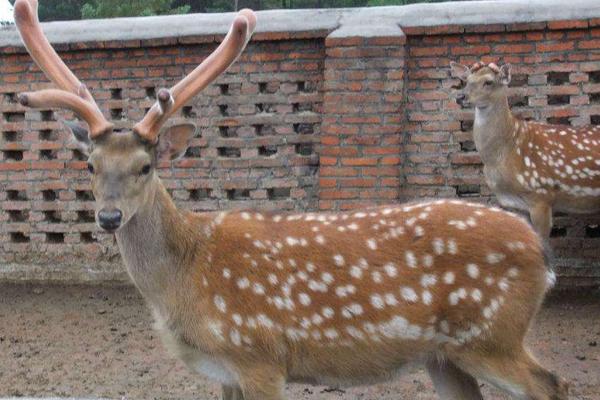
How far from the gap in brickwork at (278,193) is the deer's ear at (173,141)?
11.9 feet

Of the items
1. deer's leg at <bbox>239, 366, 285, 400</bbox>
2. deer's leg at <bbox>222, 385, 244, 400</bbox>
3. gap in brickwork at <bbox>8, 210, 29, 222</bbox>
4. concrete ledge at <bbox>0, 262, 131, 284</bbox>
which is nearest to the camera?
deer's leg at <bbox>239, 366, 285, 400</bbox>

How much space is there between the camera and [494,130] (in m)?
7.05

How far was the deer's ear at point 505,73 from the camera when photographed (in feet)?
22.4

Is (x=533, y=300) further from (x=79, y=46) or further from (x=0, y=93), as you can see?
(x=0, y=93)

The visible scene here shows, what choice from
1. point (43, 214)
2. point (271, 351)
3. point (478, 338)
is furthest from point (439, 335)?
point (43, 214)

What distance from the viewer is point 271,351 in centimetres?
353

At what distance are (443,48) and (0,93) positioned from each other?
398 centimetres

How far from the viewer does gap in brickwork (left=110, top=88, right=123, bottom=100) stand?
7703 mm

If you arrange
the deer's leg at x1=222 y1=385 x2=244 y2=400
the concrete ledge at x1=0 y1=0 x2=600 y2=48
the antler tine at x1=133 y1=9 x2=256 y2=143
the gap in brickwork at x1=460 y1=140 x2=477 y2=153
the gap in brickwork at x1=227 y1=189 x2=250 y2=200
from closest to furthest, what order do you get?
the deer's leg at x1=222 y1=385 x2=244 y2=400 < the antler tine at x1=133 y1=9 x2=256 y2=143 < the concrete ledge at x1=0 y1=0 x2=600 y2=48 < the gap in brickwork at x1=460 y1=140 x2=477 y2=153 < the gap in brickwork at x1=227 y1=189 x2=250 y2=200

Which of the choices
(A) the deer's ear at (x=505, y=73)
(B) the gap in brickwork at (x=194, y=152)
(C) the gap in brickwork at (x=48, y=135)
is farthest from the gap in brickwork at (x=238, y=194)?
(A) the deer's ear at (x=505, y=73)

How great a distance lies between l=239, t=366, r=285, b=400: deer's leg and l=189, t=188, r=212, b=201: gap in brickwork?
4.18 m

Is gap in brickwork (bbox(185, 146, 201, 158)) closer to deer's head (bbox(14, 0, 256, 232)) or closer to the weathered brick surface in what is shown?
the weathered brick surface

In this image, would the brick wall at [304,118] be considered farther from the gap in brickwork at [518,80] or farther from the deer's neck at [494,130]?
the deer's neck at [494,130]

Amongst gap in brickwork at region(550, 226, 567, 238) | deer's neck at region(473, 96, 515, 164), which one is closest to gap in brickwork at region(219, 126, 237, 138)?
deer's neck at region(473, 96, 515, 164)
